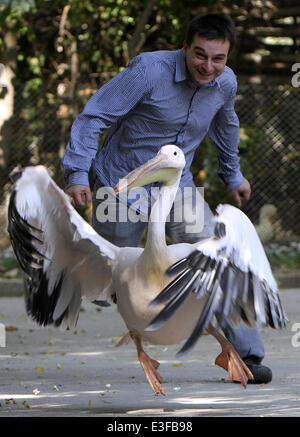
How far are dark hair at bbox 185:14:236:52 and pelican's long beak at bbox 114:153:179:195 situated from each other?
2.81 ft

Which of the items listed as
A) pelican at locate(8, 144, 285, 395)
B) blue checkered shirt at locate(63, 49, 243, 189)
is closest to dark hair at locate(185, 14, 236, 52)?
blue checkered shirt at locate(63, 49, 243, 189)

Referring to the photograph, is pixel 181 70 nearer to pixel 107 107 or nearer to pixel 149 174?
pixel 107 107

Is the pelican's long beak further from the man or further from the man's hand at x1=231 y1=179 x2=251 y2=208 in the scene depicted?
the man's hand at x1=231 y1=179 x2=251 y2=208

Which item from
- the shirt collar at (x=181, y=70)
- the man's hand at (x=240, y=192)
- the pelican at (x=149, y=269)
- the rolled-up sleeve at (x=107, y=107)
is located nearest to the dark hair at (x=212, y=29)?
the shirt collar at (x=181, y=70)

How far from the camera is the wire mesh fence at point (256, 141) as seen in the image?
12383 mm

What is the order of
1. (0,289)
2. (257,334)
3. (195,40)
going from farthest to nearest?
1. (0,289)
2. (257,334)
3. (195,40)

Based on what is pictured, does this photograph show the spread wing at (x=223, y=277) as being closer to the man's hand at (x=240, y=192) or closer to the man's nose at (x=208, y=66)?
the man's nose at (x=208, y=66)

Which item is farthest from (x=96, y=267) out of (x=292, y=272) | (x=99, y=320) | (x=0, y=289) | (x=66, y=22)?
(x=66, y=22)

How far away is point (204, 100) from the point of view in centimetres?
563

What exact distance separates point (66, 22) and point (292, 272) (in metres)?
4.93

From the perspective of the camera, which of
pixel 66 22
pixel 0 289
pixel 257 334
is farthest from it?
pixel 66 22

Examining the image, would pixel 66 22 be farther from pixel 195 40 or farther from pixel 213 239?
pixel 213 239

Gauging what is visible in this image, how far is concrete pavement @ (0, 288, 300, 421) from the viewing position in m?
5.00

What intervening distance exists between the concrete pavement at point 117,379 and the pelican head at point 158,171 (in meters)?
1.17
